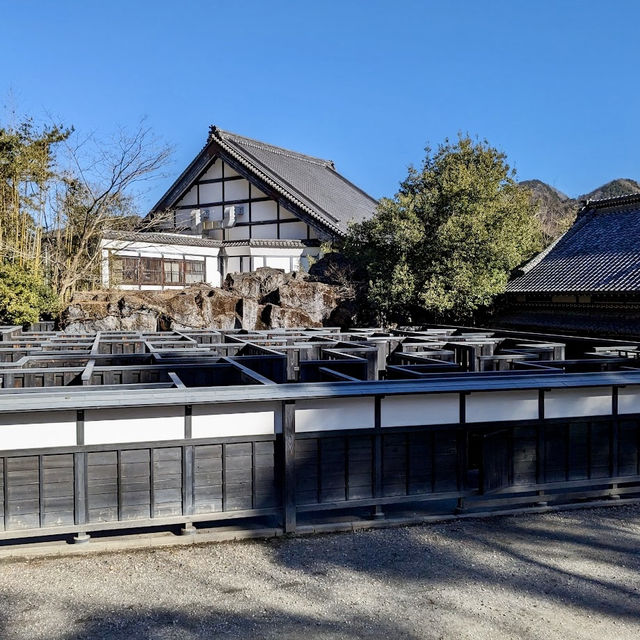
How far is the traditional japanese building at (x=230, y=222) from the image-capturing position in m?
23.8

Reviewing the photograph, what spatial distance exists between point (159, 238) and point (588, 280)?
15506 millimetres

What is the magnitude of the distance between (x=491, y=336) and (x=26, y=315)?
Result: 12052mm

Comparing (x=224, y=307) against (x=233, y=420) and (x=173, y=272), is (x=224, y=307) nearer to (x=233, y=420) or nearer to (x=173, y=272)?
(x=173, y=272)

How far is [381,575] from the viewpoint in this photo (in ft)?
14.9

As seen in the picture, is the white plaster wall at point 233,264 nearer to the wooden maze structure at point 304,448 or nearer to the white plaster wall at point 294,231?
the white plaster wall at point 294,231

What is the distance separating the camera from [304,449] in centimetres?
546

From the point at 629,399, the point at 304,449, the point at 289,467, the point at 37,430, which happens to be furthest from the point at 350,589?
the point at 629,399

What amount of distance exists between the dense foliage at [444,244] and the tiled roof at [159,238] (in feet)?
27.6

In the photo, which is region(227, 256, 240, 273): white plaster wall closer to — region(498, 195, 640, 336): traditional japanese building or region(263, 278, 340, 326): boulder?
region(263, 278, 340, 326): boulder

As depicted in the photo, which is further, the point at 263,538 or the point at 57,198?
the point at 57,198

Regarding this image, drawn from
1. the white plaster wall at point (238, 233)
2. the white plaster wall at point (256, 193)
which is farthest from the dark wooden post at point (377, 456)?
the white plaster wall at point (256, 193)

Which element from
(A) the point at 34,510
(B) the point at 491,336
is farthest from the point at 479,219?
(A) the point at 34,510

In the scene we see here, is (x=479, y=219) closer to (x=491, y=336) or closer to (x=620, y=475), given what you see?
(x=491, y=336)

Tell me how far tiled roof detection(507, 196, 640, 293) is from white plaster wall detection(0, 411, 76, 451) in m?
13.9
